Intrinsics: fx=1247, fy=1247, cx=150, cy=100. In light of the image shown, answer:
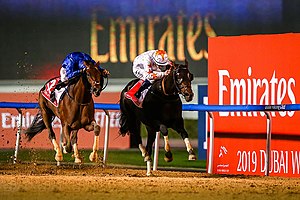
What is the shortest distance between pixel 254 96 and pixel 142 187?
9.18 feet

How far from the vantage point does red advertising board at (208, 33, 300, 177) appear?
1389 centimetres

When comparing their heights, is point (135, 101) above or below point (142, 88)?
below

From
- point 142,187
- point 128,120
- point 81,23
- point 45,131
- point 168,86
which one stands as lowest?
point 45,131

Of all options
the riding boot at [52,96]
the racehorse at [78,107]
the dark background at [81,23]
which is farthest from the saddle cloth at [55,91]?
the dark background at [81,23]

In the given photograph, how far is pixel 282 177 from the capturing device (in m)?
13.9

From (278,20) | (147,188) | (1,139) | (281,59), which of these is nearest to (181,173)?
(281,59)

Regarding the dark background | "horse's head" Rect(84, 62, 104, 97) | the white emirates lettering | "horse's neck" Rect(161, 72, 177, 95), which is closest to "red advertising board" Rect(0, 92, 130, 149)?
the dark background

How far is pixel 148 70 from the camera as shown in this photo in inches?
569

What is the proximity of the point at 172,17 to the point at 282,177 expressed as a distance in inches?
405

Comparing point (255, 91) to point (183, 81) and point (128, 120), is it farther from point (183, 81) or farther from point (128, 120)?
point (128, 120)

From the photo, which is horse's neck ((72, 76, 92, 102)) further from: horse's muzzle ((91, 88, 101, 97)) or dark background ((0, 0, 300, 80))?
dark background ((0, 0, 300, 80))

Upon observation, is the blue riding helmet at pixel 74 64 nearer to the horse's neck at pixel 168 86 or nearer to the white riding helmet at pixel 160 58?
the white riding helmet at pixel 160 58

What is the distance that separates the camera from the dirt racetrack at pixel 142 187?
36.6 ft

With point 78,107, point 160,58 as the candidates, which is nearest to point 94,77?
point 78,107
